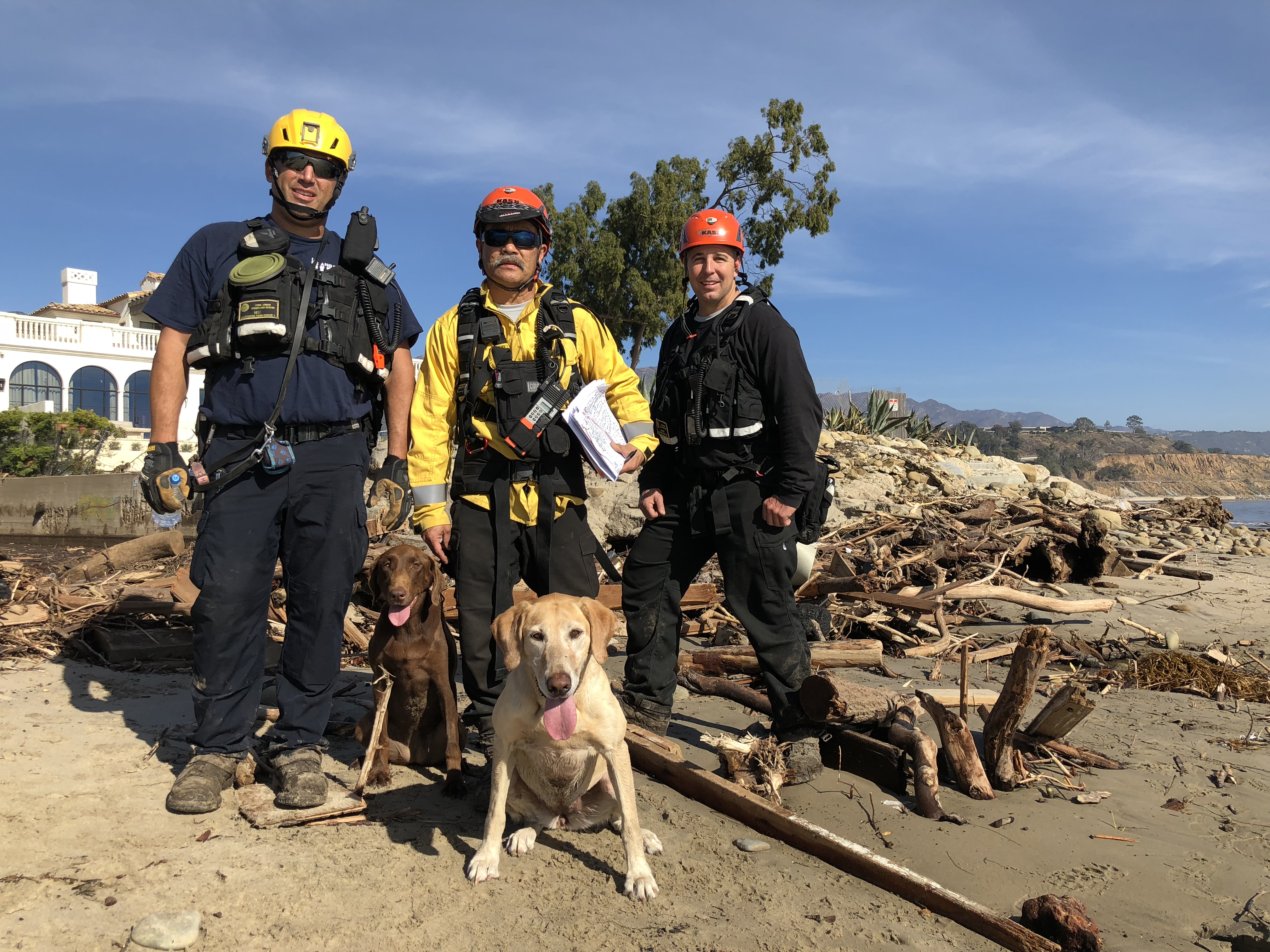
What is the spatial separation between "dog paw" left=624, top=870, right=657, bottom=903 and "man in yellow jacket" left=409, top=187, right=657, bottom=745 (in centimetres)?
124

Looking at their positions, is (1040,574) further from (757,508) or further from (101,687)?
(101,687)

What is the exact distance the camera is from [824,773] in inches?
172

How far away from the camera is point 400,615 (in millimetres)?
3994

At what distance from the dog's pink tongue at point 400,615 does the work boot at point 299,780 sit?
71cm

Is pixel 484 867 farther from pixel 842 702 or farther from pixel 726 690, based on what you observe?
pixel 726 690

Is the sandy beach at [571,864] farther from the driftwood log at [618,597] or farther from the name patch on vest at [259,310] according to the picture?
the name patch on vest at [259,310]

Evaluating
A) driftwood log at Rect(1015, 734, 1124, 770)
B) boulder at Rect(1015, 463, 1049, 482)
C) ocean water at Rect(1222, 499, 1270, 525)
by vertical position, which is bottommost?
ocean water at Rect(1222, 499, 1270, 525)

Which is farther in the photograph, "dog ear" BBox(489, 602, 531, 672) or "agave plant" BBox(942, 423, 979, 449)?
"agave plant" BBox(942, 423, 979, 449)

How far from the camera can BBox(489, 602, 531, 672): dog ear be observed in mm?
3174

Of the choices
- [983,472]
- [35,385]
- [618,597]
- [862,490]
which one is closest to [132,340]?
[35,385]

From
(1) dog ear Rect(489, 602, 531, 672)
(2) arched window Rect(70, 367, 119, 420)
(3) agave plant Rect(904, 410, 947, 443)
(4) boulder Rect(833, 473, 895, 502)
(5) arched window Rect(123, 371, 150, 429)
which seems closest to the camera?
(1) dog ear Rect(489, 602, 531, 672)

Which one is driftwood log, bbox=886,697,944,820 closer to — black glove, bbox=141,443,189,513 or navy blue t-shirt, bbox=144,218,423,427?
navy blue t-shirt, bbox=144,218,423,427

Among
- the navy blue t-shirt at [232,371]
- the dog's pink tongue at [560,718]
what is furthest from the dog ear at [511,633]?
the navy blue t-shirt at [232,371]

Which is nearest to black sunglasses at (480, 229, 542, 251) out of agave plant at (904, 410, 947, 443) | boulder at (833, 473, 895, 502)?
boulder at (833, 473, 895, 502)
